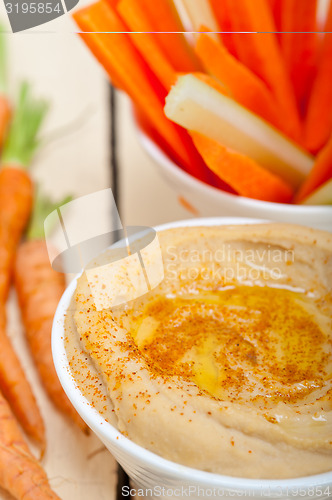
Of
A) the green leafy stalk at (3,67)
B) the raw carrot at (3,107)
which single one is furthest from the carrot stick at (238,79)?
the raw carrot at (3,107)

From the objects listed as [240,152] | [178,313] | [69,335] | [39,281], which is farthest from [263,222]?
[39,281]

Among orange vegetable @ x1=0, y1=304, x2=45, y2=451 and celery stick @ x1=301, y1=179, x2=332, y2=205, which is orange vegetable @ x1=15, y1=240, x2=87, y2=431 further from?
celery stick @ x1=301, y1=179, x2=332, y2=205

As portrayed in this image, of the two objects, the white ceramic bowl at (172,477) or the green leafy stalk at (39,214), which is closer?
the white ceramic bowl at (172,477)

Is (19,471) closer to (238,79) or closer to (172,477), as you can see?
(172,477)

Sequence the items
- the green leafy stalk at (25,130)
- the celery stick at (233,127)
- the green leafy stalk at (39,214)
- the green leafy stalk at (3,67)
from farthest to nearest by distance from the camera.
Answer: the green leafy stalk at (25,130) < the green leafy stalk at (3,67) < the green leafy stalk at (39,214) < the celery stick at (233,127)

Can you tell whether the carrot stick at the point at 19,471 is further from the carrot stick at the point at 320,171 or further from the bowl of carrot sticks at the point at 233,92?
the carrot stick at the point at 320,171

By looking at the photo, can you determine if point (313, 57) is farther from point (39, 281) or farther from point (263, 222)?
point (39, 281)
